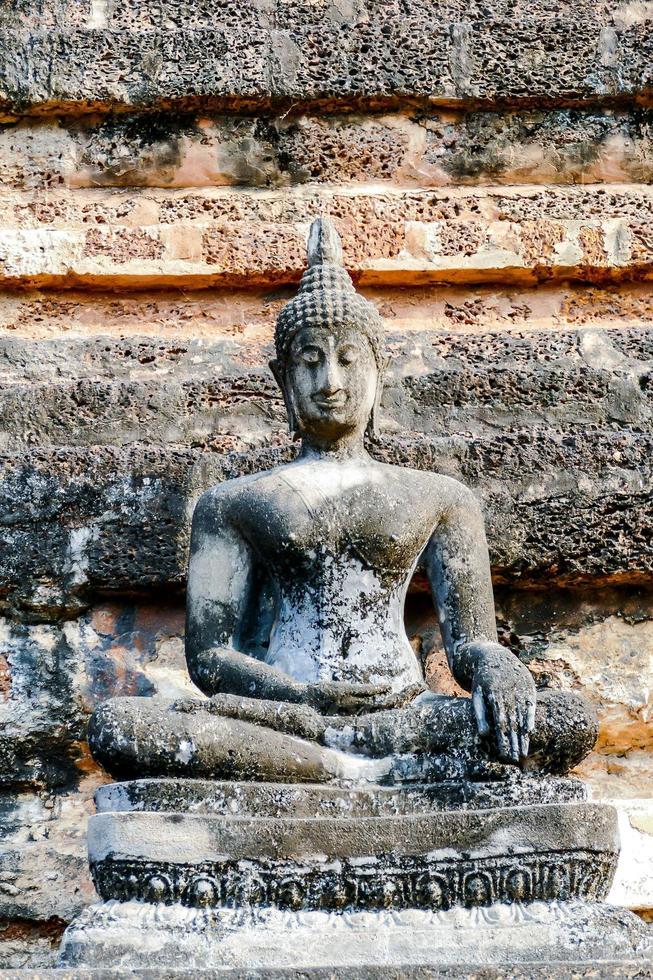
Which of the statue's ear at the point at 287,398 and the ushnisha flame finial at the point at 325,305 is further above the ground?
the ushnisha flame finial at the point at 325,305

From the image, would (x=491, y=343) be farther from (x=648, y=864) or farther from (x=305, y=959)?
(x=305, y=959)

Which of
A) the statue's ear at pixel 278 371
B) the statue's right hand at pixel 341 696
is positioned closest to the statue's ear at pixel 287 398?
the statue's ear at pixel 278 371

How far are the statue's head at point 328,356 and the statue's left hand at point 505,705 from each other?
0.97m

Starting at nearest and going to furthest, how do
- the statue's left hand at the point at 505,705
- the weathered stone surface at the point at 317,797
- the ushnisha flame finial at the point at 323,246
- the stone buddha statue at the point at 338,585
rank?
the weathered stone surface at the point at 317,797
the statue's left hand at the point at 505,705
the stone buddha statue at the point at 338,585
the ushnisha flame finial at the point at 323,246

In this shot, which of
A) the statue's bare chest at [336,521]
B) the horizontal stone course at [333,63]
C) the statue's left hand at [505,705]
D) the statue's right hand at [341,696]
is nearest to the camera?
the statue's left hand at [505,705]

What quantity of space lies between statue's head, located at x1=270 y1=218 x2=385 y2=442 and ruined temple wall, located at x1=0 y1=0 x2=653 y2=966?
2.30 feet

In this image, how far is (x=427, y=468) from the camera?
227 inches

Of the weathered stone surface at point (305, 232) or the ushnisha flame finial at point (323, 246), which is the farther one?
the weathered stone surface at point (305, 232)

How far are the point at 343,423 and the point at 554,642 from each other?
128 centimetres

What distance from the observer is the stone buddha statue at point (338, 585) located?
4.32 metres

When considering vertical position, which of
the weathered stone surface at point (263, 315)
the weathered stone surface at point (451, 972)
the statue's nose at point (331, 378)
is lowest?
the weathered stone surface at point (451, 972)

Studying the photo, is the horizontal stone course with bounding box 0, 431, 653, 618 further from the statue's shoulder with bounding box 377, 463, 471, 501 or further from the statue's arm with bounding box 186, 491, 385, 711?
the statue's arm with bounding box 186, 491, 385, 711

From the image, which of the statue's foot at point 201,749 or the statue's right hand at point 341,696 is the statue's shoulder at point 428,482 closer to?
the statue's right hand at point 341,696

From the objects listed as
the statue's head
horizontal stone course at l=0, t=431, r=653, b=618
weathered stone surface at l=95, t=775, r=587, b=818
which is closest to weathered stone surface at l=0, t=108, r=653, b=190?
horizontal stone course at l=0, t=431, r=653, b=618
